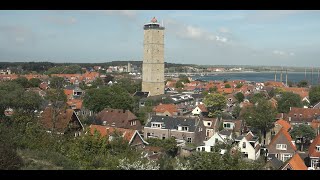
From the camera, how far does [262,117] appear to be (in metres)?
25.6

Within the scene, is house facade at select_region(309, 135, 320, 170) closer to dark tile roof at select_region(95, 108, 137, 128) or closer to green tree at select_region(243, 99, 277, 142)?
green tree at select_region(243, 99, 277, 142)

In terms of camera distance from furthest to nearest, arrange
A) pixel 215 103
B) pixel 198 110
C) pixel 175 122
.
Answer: pixel 198 110, pixel 215 103, pixel 175 122

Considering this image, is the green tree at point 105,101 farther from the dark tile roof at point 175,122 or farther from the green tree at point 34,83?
the green tree at point 34,83

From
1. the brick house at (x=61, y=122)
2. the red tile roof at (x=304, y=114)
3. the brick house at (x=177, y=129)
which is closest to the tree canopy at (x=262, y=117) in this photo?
the brick house at (x=177, y=129)

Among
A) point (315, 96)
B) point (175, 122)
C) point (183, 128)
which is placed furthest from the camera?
point (315, 96)

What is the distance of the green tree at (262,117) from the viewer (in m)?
25.6

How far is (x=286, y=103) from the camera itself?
3588cm

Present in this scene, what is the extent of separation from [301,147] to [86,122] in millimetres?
15538

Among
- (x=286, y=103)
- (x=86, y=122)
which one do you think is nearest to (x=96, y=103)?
(x=86, y=122)

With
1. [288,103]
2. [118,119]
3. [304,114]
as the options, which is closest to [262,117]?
[304,114]

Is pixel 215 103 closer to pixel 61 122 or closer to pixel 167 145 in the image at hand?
pixel 167 145

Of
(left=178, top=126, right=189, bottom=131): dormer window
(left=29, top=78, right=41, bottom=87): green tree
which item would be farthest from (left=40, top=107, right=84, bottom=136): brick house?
(left=29, top=78, right=41, bottom=87): green tree

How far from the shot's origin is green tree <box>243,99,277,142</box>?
25609mm
